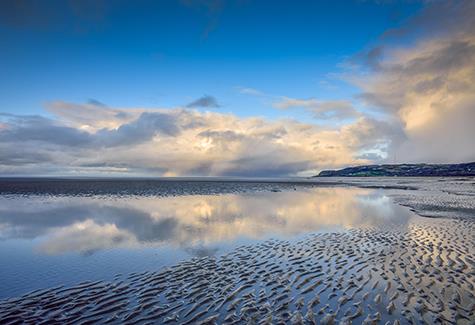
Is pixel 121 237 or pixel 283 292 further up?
pixel 121 237

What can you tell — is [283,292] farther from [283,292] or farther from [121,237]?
[121,237]

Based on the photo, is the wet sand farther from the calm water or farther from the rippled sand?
the calm water

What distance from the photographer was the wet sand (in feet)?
28.8

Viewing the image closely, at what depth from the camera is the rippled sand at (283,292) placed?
878 cm

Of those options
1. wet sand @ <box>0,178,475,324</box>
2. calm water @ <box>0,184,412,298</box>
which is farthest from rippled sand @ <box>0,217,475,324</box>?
calm water @ <box>0,184,412,298</box>

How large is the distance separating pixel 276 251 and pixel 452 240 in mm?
12684

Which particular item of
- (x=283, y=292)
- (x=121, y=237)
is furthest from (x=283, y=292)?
(x=121, y=237)

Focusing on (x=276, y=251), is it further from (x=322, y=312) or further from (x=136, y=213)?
(x=136, y=213)

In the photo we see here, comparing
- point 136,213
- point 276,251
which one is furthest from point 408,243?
point 136,213

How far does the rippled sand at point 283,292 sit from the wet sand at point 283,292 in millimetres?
33

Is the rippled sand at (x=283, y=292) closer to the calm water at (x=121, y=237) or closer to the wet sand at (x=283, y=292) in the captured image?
the wet sand at (x=283, y=292)

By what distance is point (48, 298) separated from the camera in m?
10.2

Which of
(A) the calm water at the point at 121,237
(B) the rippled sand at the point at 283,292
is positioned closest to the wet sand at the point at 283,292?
(B) the rippled sand at the point at 283,292

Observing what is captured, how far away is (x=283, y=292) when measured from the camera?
10680 millimetres
